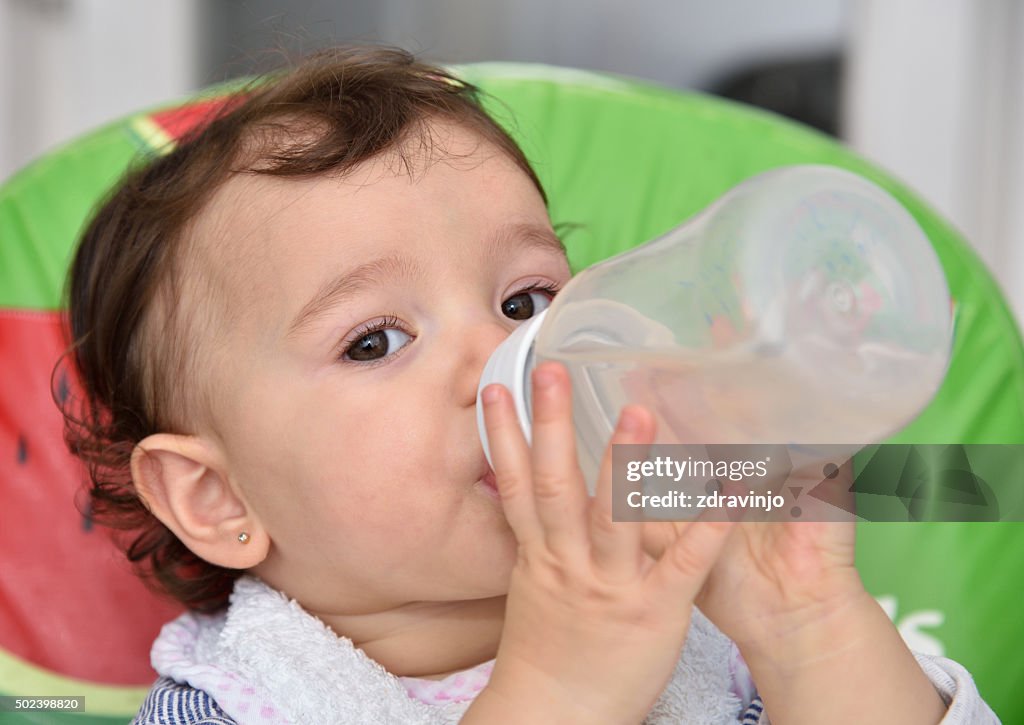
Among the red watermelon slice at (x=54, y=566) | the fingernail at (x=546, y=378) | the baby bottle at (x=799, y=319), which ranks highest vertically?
the baby bottle at (x=799, y=319)

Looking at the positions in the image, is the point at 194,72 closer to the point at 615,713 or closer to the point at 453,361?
the point at 453,361

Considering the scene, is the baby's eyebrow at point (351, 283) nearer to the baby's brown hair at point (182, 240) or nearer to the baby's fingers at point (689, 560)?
the baby's brown hair at point (182, 240)

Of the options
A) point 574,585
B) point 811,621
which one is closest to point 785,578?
point 811,621

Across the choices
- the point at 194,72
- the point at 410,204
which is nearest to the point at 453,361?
the point at 410,204

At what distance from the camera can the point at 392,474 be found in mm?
689

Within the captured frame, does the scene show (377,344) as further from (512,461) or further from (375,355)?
(512,461)

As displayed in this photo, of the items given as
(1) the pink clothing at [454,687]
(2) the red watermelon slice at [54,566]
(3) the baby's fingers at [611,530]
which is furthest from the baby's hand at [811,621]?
(2) the red watermelon slice at [54,566]

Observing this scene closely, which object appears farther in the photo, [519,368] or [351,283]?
[351,283]

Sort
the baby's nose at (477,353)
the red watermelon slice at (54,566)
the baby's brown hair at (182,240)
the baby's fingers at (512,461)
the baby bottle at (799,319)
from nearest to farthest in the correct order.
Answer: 1. the baby bottle at (799,319)
2. the baby's fingers at (512,461)
3. the baby's nose at (477,353)
4. the baby's brown hair at (182,240)
5. the red watermelon slice at (54,566)

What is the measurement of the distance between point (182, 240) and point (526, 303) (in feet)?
0.83

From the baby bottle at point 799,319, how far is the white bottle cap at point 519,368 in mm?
68

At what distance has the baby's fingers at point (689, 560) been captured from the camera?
540 mm

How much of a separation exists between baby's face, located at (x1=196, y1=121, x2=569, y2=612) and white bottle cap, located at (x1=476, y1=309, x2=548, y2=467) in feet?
0.21

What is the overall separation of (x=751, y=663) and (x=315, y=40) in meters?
0.74
